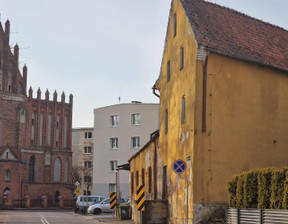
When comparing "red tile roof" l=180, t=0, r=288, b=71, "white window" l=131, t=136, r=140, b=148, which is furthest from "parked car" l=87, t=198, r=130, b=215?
"white window" l=131, t=136, r=140, b=148

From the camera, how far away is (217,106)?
2272 cm

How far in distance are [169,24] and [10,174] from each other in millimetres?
46218

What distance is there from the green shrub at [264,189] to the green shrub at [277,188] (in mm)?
412

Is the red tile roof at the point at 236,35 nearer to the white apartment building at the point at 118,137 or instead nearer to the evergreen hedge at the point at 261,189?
the evergreen hedge at the point at 261,189

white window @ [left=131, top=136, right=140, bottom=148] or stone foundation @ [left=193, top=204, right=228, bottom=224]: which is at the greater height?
white window @ [left=131, top=136, right=140, bottom=148]

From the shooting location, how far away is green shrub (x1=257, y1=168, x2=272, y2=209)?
58.6 feet

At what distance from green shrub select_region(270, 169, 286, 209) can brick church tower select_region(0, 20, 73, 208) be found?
179 feet

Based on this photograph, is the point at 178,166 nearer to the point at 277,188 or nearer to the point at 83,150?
the point at 277,188

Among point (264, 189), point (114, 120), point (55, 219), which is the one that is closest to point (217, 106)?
point (264, 189)

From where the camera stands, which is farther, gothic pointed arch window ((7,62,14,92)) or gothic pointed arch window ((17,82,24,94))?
gothic pointed arch window ((17,82,24,94))

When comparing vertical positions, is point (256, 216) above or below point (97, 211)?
above

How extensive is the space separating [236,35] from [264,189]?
947 cm

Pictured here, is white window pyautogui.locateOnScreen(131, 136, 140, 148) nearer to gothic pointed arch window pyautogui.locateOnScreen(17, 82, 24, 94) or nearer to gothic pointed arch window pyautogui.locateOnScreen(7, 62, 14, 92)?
gothic pointed arch window pyautogui.locateOnScreen(17, 82, 24, 94)

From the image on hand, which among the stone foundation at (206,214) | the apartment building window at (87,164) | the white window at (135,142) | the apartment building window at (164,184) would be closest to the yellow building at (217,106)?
the stone foundation at (206,214)
